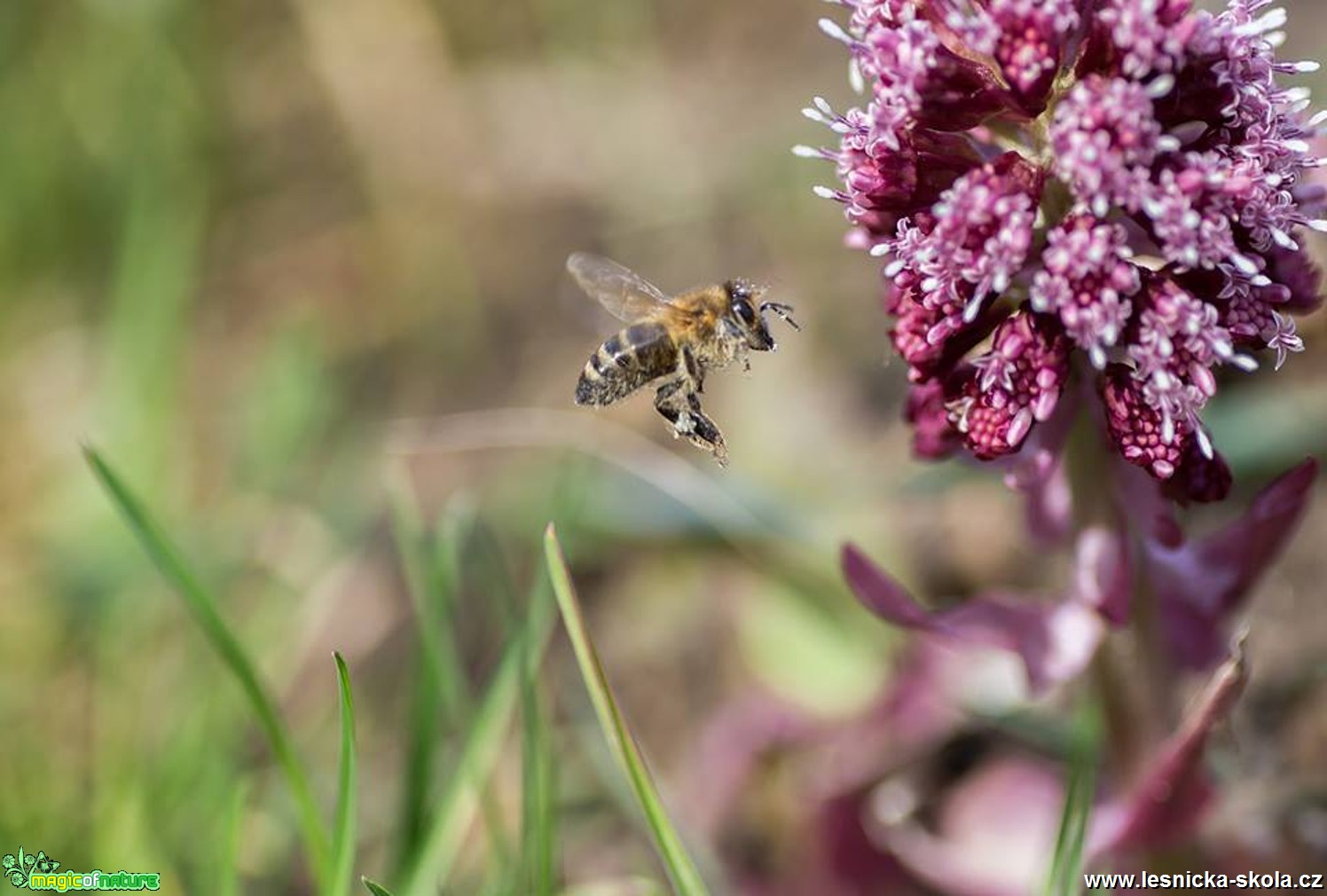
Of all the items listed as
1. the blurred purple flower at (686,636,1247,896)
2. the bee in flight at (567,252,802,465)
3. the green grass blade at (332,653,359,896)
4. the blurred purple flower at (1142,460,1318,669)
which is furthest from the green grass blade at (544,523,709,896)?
the blurred purple flower at (1142,460,1318,669)

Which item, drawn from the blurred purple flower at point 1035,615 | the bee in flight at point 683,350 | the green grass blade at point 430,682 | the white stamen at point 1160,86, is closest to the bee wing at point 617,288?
the bee in flight at point 683,350

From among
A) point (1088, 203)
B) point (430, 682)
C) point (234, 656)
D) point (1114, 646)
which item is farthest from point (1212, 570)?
point (234, 656)

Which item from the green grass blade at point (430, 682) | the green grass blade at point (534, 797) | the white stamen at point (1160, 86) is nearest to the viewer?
the white stamen at point (1160, 86)

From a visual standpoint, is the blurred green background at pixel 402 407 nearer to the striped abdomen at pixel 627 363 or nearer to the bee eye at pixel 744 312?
the striped abdomen at pixel 627 363

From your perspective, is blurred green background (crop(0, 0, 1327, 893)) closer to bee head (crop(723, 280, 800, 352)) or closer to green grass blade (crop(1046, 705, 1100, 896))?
bee head (crop(723, 280, 800, 352))

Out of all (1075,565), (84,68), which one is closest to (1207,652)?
(1075,565)

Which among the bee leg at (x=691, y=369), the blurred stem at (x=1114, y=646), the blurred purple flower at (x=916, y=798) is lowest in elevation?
the blurred purple flower at (x=916, y=798)
